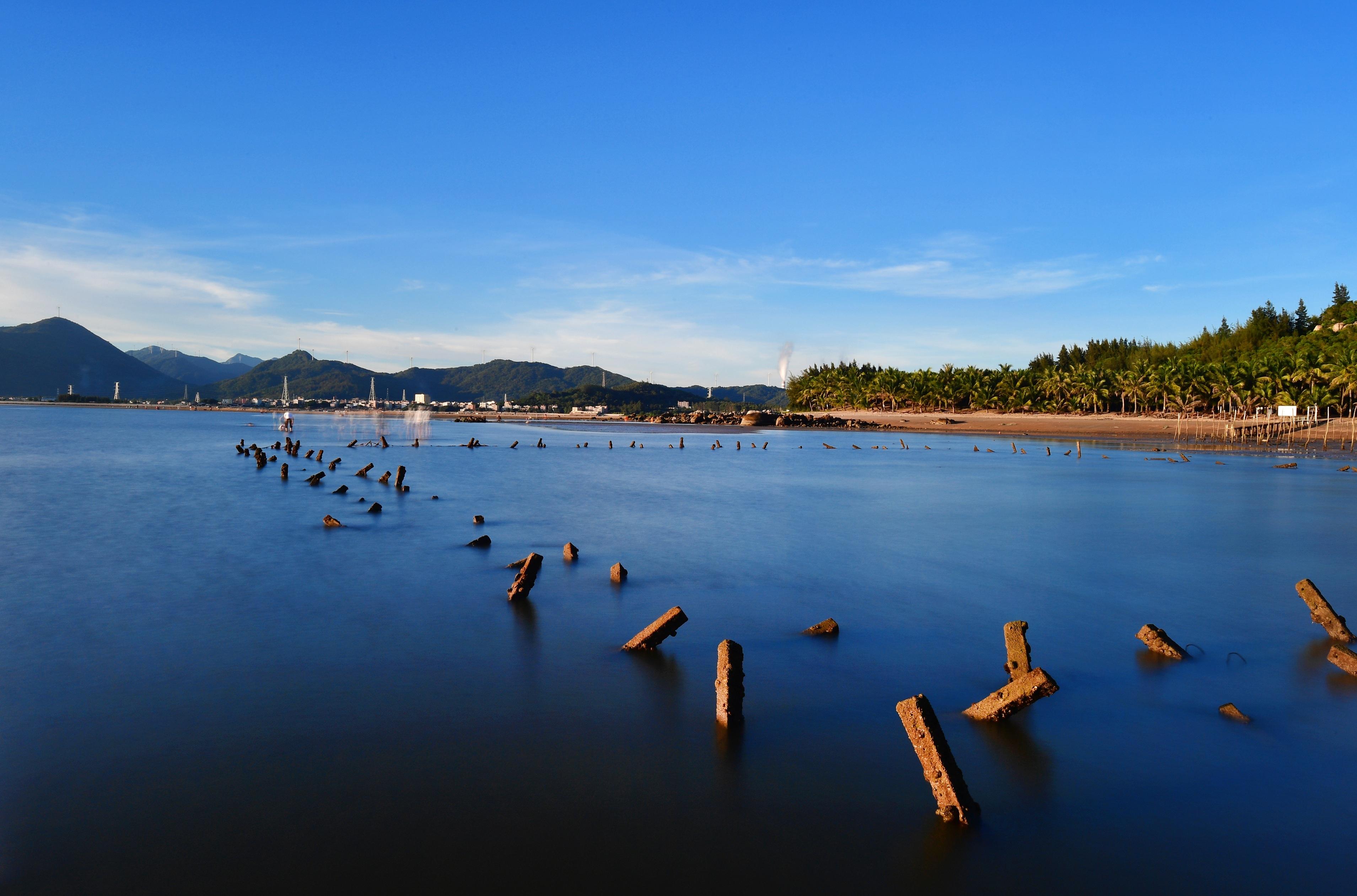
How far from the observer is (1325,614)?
13.7 m

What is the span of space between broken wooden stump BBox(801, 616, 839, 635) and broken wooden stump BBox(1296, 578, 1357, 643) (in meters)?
7.63

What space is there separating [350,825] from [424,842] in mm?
795

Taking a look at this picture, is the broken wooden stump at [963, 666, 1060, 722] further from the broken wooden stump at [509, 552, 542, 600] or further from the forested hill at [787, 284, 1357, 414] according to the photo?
the forested hill at [787, 284, 1357, 414]

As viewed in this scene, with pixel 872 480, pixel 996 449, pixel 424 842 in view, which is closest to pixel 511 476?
pixel 872 480

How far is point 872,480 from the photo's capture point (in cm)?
4972

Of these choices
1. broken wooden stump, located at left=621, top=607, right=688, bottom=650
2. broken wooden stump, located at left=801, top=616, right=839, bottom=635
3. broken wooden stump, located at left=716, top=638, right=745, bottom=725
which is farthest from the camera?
broken wooden stump, located at left=801, top=616, right=839, bottom=635

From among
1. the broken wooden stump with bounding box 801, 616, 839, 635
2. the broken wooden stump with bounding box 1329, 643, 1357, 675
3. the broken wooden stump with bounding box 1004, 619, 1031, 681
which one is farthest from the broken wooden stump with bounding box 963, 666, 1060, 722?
the broken wooden stump with bounding box 1329, 643, 1357, 675

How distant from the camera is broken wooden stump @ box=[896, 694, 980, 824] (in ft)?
24.5

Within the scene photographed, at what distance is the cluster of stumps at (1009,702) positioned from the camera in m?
7.51

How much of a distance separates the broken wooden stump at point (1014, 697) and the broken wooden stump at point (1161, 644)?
14.2ft

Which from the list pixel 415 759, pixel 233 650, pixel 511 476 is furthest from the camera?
pixel 511 476

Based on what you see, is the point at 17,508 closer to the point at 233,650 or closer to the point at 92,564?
the point at 92,564

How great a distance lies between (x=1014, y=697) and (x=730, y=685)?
3335 millimetres

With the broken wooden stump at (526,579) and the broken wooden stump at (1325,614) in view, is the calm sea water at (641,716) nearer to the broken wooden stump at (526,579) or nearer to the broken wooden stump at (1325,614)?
the broken wooden stump at (526,579)
